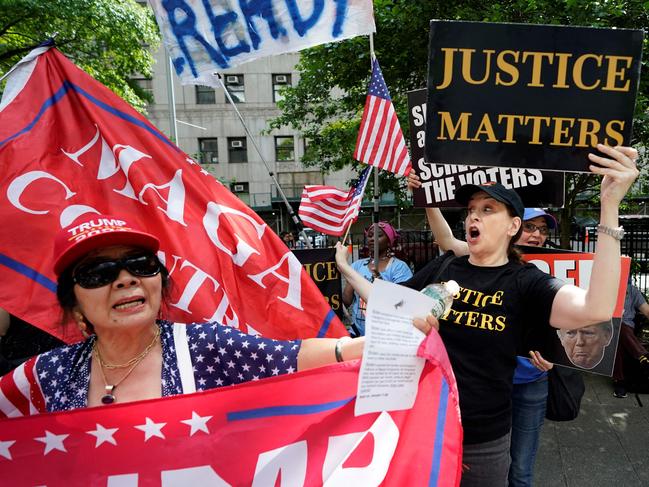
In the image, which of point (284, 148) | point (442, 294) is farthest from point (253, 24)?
point (284, 148)

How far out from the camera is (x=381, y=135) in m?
4.45

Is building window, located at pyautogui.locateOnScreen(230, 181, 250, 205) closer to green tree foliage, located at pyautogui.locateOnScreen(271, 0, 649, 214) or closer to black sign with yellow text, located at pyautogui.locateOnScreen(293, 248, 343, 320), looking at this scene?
green tree foliage, located at pyautogui.locateOnScreen(271, 0, 649, 214)

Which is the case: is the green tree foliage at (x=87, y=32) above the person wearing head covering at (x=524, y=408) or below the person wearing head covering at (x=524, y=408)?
above

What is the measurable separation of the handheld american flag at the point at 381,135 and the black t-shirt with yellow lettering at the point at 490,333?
2.30 m

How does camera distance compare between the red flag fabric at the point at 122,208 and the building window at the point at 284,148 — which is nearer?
the red flag fabric at the point at 122,208

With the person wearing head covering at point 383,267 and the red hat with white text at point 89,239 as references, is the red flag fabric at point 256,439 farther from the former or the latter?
the person wearing head covering at point 383,267

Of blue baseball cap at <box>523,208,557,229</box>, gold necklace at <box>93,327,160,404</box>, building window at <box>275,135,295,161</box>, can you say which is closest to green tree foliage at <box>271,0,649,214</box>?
blue baseball cap at <box>523,208,557,229</box>

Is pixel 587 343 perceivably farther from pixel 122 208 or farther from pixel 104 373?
pixel 122 208

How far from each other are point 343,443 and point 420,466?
26cm

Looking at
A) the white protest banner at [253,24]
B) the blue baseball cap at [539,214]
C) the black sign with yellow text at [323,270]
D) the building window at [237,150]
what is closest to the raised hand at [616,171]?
the blue baseball cap at [539,214]

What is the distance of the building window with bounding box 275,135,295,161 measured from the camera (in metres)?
31.1

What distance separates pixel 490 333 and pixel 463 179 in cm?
187

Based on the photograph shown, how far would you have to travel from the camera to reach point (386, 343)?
5.00ft

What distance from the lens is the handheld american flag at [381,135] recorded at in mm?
4387
